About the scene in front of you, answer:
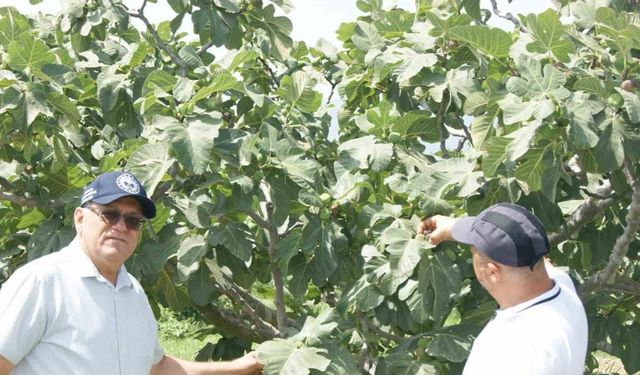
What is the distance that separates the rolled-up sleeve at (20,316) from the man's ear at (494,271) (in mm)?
1166

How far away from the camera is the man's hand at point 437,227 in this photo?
3773 millimetres

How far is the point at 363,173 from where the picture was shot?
176 inches

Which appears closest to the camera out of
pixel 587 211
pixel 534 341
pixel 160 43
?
pixel 534 341

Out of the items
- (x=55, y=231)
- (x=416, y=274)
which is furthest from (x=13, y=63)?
(x=416, y=274)

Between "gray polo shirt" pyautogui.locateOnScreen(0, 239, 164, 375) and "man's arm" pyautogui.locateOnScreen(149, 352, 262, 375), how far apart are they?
1.34ft

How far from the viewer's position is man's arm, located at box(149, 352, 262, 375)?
379 cm

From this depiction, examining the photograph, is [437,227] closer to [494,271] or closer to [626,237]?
[626,237]

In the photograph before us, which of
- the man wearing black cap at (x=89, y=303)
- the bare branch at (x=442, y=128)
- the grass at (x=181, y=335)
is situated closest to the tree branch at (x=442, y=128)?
the bare branch at (x=442, y=128)

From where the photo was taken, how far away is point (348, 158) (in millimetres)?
4258

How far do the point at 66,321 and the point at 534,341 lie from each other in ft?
4.10

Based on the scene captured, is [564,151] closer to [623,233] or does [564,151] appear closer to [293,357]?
[623,233]

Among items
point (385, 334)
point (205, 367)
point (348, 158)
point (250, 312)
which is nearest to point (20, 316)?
point (205, 367)

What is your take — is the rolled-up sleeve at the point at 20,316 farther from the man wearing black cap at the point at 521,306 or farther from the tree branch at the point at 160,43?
the tree branch at the point at 160,43

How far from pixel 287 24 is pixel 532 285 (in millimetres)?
2351
